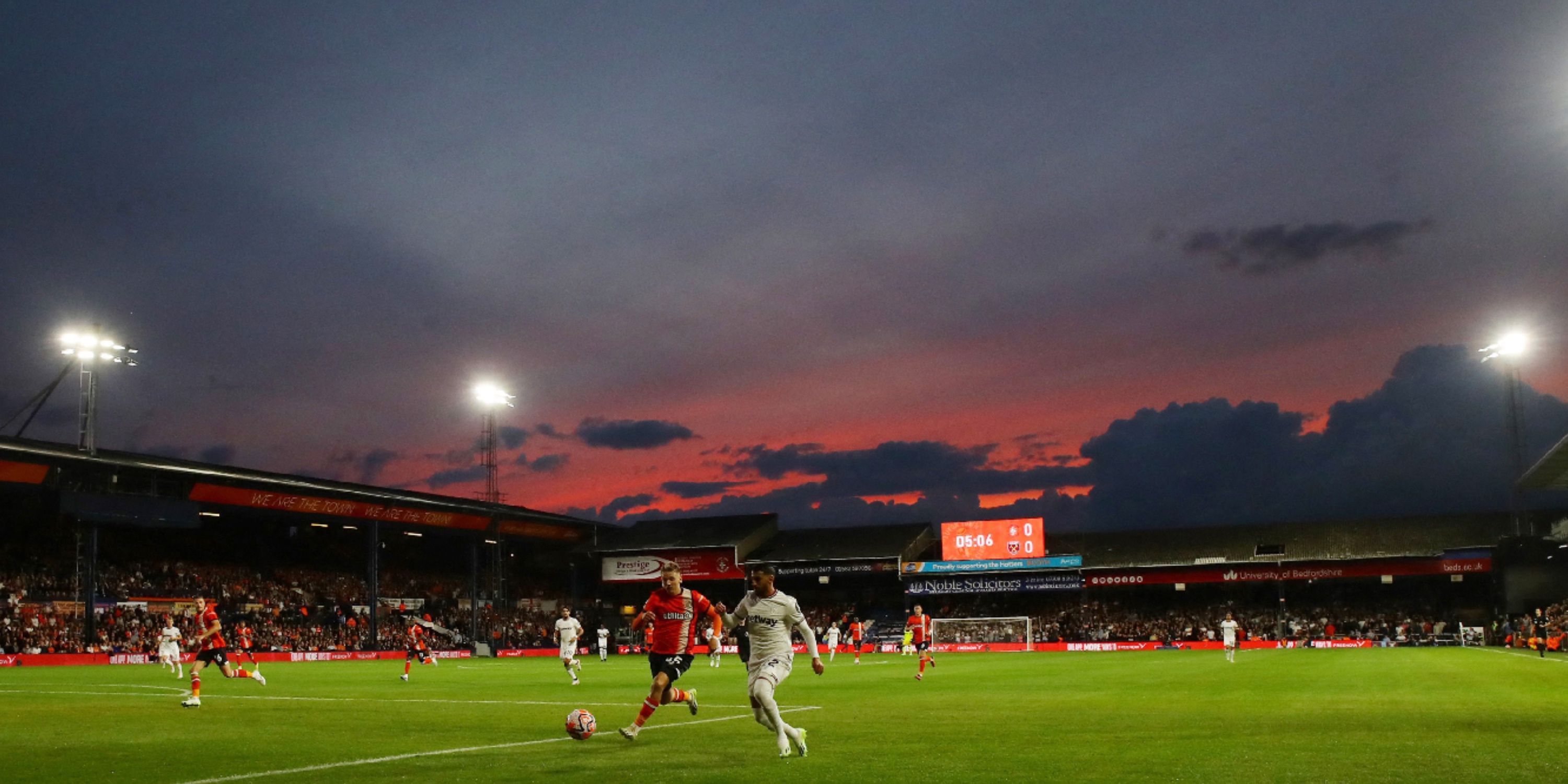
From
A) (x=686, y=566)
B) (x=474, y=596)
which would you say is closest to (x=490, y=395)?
(x=474, y=596)

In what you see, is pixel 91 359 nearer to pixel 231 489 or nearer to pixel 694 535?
pixel 231 489

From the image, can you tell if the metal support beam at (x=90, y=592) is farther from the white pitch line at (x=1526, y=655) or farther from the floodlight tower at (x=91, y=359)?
the white pitch line at (x=1526, y=655)

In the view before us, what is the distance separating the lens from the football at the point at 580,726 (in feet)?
46.4

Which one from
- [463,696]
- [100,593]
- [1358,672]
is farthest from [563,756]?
[100,593]

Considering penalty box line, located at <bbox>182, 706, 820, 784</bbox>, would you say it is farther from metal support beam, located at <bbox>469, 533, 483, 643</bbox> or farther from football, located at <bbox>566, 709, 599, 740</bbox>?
metal support beam, located at <bbox>469, 533, 483, 643</bbox>

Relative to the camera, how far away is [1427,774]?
11.2m

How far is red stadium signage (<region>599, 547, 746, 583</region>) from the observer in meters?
80.3

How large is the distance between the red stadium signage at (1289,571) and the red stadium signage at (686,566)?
75.7ft

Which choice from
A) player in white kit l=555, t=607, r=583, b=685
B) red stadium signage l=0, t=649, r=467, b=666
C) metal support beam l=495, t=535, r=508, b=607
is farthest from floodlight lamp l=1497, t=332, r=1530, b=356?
metal support beam l=495, t=535, r=508, b=607

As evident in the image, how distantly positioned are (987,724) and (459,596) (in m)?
67.6

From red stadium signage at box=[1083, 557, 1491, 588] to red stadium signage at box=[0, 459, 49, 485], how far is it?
5579 cm

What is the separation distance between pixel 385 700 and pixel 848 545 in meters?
59.0

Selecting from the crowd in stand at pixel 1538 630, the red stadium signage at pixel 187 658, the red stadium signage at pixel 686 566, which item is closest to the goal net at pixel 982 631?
the red stadium signage at pixel 686 566

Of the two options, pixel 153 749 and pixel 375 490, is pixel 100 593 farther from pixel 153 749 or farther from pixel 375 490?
pixel 153 749
